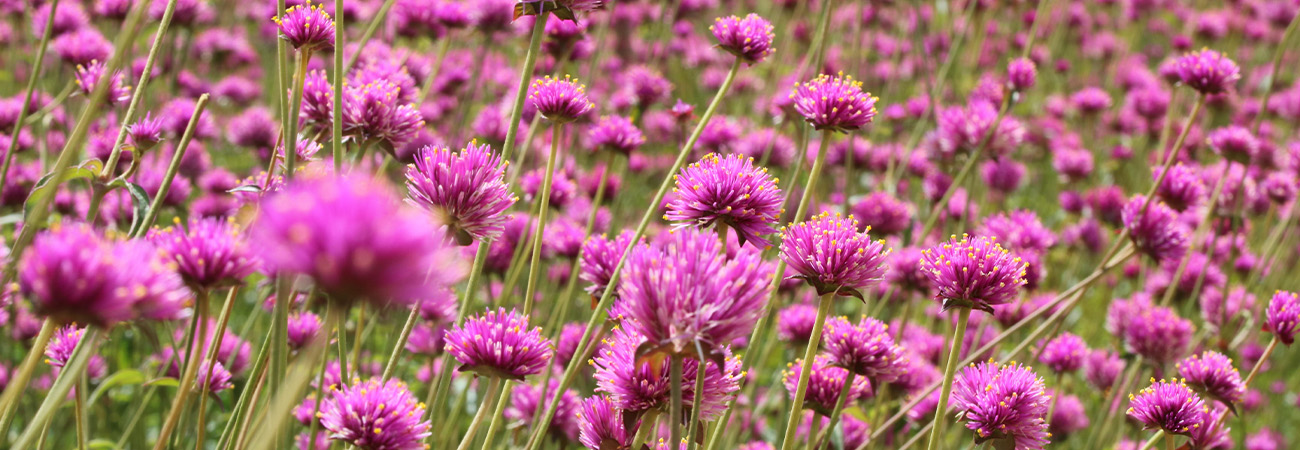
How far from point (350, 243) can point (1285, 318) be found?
8.73ft

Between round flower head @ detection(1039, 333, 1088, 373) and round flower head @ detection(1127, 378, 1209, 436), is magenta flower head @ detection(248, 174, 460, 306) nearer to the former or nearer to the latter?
round flower head @ detection(1127, 378, 1209, 436)

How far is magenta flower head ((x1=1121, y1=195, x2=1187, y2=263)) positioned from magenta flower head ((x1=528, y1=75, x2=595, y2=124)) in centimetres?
209

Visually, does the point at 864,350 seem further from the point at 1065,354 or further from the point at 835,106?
the point at 1065,354

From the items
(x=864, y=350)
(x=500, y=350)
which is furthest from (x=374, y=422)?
(x=864, y=350)

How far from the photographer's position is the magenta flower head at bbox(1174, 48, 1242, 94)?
342cm

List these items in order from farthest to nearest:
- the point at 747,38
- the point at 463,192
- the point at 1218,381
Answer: the point at 1218,381
the point at 747,38
the point at 463,192

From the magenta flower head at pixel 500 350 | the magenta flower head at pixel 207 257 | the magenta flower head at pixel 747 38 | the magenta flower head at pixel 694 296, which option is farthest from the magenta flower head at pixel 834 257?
the magenta flower head at pixel 207 257

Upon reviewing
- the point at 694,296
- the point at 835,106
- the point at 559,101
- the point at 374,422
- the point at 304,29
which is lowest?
the point at 374,422

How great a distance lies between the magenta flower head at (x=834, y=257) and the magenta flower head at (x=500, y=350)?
55 centimetres

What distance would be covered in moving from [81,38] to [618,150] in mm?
2132

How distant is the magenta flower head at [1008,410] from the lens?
1924mm

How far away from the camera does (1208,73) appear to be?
345 centimetres

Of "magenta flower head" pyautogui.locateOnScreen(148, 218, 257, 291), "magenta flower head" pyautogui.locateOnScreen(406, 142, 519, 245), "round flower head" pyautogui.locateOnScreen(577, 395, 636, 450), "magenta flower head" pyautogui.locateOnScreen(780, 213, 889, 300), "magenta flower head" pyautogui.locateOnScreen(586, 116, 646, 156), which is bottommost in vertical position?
"round flower head" pyautogui.locateOnScreen(577, 395, 636, 450)

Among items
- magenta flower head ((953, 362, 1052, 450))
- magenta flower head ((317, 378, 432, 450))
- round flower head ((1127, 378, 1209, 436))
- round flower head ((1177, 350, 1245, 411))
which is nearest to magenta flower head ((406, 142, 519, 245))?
magenta flower head ((317, 378, 432, 450))
